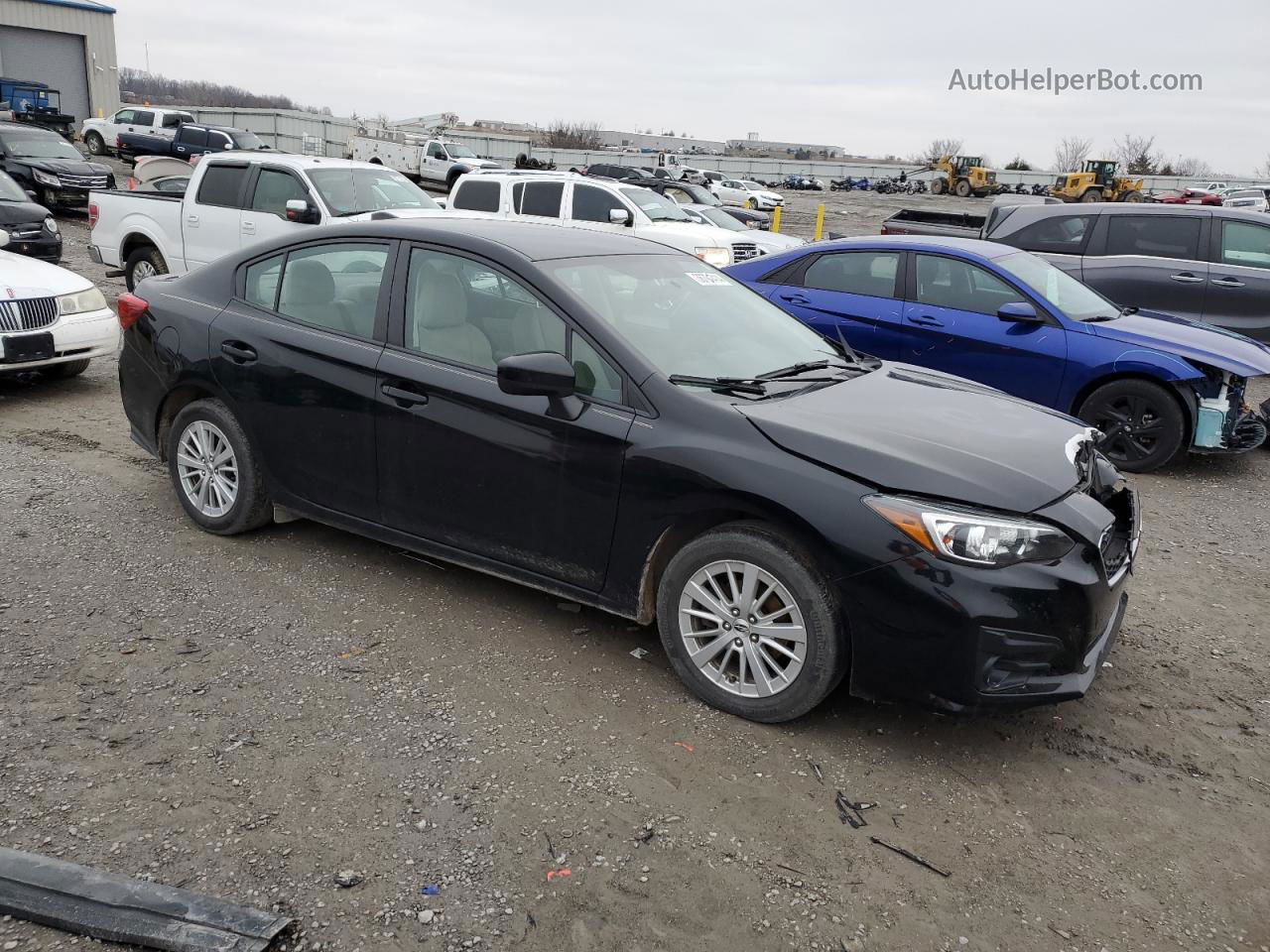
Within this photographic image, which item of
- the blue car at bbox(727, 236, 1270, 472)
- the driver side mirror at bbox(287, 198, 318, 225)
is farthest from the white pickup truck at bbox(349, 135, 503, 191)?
the blue car at bbox(727, 236, 1270, 472)

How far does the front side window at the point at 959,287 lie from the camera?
7414 millimetres

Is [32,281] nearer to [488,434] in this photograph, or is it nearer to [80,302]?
[80,302]

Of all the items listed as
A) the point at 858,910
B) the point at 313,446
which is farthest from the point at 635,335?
the point at 858,910

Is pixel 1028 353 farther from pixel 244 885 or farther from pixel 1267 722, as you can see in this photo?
pixel 244 885

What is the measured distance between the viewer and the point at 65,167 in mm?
20078

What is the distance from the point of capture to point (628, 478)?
3674mm

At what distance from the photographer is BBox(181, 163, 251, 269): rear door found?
1098 centimetres

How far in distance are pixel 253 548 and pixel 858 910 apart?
11.4ft

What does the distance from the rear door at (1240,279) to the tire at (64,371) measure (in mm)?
10320

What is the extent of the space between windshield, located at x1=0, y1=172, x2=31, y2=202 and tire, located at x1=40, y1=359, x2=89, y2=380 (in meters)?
6.73

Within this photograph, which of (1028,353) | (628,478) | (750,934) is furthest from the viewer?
(1028,353)

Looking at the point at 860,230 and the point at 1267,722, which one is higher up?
the point at 860,230

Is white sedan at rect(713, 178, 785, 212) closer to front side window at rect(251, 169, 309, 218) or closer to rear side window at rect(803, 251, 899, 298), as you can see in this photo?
front side window at rect(251, 169, 309, 218)

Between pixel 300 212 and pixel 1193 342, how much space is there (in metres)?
8.51
